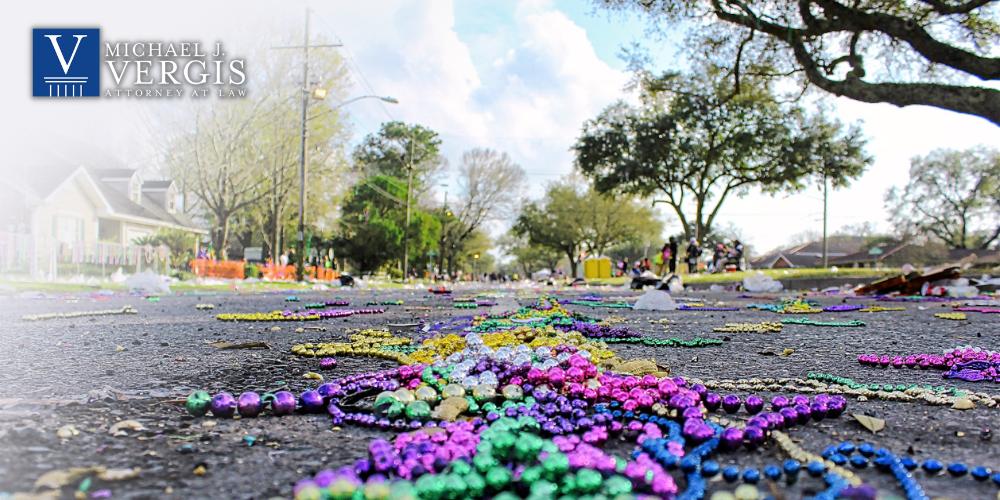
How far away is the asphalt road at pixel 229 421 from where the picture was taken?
105cm

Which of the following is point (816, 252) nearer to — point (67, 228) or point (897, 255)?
point (897, 255)

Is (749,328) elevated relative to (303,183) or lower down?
lower down

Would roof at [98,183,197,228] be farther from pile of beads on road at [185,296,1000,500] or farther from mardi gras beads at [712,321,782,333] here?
pile of beads on road at [185,296,1000,500]

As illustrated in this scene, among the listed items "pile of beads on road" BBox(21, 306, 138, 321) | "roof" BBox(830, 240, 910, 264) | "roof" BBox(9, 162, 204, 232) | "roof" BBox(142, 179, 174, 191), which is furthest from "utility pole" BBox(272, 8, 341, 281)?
"roof" BBox(830, 240, 910, 264)

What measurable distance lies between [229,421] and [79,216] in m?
23.5

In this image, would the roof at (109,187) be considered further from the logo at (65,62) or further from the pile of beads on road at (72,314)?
the pile of beads on road at (72,314)

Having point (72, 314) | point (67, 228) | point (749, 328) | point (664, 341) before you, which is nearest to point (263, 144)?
point (67, 228)

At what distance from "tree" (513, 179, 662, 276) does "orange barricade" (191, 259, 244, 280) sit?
976 inches

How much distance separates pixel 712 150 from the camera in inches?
879

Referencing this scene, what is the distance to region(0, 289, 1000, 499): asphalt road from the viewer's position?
1053 mm

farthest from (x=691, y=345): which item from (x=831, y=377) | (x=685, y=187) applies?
(x=685, y=187)

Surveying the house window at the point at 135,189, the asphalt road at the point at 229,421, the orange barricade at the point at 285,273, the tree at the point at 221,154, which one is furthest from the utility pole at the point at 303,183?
the asphalt road at the point at 229,421

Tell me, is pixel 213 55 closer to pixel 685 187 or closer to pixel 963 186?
pixel 685 187

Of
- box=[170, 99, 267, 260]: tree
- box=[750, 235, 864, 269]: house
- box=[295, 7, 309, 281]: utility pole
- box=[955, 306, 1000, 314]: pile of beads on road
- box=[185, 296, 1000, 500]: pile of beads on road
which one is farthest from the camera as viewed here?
box=[750, 235, 864, 269]: house
